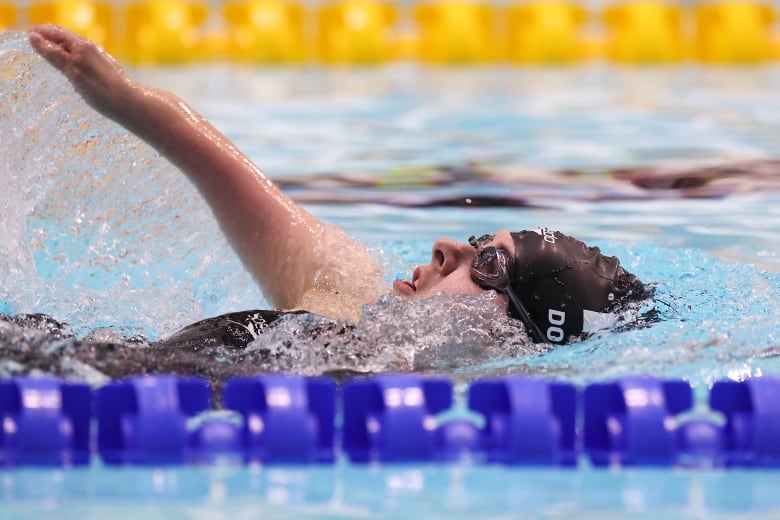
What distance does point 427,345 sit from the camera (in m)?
2.87

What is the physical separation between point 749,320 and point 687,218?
1.79 meters

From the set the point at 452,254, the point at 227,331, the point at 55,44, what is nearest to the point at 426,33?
the point at 55,44

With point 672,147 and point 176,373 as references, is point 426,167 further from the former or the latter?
point 176,373

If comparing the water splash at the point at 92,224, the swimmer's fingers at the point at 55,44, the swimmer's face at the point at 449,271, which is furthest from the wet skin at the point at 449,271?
the swimmer's fingers at the point at 55,44

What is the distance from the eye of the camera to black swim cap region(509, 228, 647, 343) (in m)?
2.90

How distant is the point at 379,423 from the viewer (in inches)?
94.3

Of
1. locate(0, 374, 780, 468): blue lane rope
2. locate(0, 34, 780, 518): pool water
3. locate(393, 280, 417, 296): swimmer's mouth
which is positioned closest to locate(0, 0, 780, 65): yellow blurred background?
locate(0, 34, 780, 518): pool water

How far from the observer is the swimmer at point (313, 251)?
9.55ft

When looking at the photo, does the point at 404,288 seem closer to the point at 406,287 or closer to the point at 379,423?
the point at 406,287

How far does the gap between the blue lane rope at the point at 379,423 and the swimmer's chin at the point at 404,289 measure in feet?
1.90

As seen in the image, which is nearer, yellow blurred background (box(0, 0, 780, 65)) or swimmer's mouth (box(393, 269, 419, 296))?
swimmer's mouth (box(393, 269, 419, 296))

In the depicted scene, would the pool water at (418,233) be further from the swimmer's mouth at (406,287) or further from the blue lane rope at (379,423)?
the swimmer's mouth at (406,287)

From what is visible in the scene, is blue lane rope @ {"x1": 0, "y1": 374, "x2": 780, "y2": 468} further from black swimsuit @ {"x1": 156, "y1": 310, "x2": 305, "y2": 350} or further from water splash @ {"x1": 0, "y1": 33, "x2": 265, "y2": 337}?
water splash @ {"x1": 0, "y1": 33, "x2": 265, "y2": 337}

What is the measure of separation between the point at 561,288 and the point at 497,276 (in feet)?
0.53
